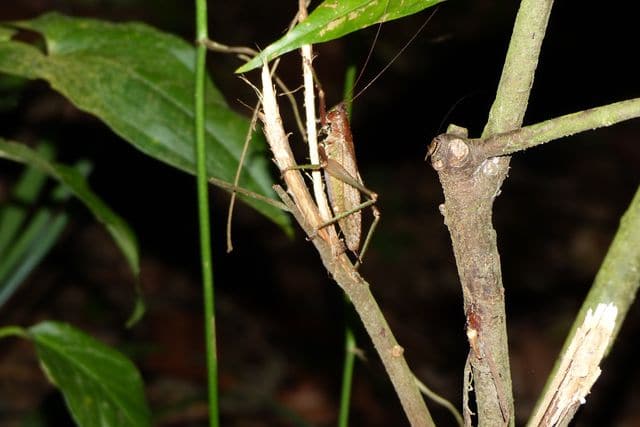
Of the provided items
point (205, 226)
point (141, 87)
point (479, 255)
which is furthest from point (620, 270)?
point (141, 87)

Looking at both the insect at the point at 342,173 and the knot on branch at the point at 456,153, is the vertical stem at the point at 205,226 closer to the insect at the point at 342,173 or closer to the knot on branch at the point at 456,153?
the insect at the point at 342,173

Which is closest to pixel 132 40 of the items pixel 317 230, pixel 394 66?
pixel 317 230

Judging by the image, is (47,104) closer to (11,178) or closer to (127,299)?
(11,178)

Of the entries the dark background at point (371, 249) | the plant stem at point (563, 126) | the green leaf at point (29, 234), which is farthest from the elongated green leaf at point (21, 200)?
the plant stem at point (563, 126)

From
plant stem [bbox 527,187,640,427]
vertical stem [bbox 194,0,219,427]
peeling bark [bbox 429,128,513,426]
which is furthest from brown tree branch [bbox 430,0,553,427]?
vertical stem [bbox 194,0,219,427]

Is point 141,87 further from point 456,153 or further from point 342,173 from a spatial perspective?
point 456,153

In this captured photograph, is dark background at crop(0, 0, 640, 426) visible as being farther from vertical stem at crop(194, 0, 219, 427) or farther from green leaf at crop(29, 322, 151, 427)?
vertical stem at crop(194, 0, 219, 427)
